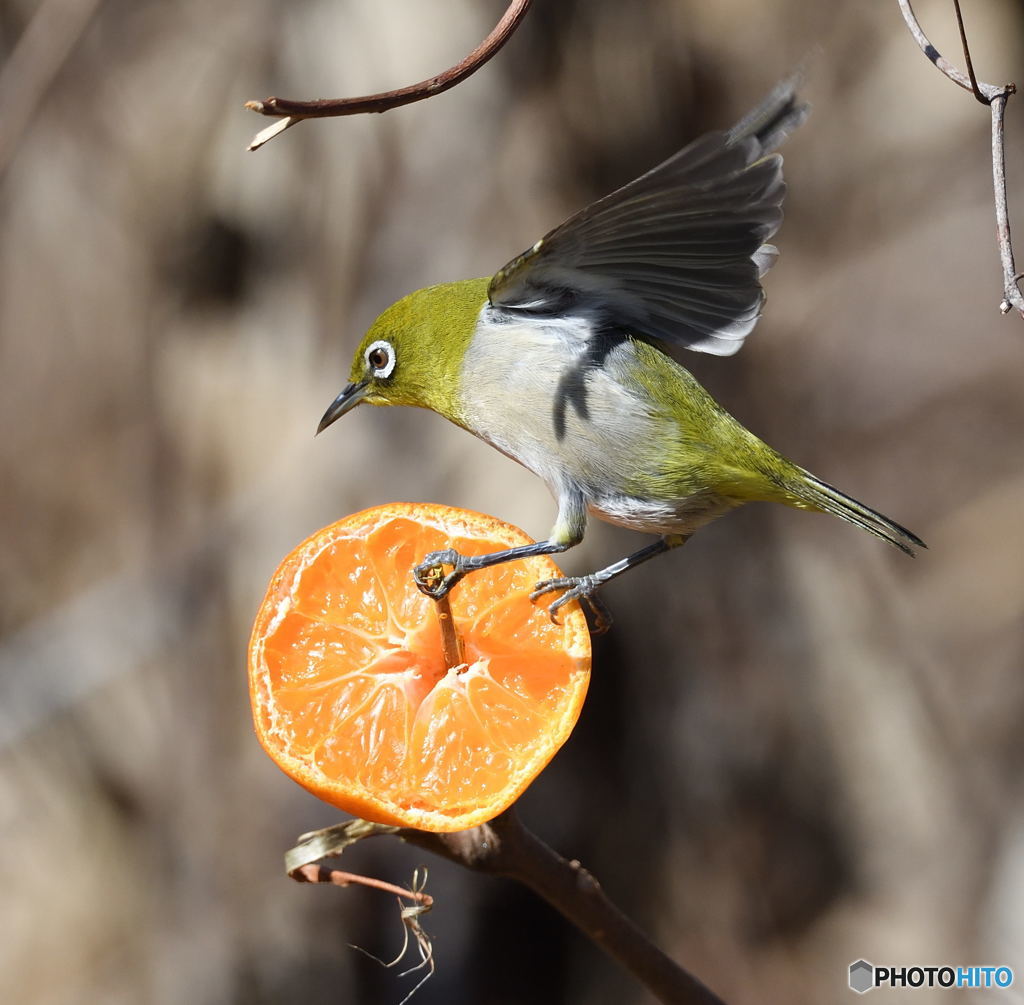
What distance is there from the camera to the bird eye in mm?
1912

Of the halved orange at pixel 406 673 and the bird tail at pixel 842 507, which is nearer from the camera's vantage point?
the halved orange at pixel 406 673

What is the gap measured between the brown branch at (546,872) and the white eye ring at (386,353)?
0.77 metres

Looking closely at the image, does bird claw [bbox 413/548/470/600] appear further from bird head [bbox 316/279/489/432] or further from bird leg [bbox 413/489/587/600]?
bird head [bbox 316/279/489/432]

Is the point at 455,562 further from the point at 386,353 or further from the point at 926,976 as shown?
the point at 926,976

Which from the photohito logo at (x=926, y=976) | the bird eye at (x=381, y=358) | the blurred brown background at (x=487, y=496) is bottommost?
the photohito logo at (x=926, y=976)

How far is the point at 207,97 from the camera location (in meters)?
3.74

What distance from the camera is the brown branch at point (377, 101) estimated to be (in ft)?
3.24

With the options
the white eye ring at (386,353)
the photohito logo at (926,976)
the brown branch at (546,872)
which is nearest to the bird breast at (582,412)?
the white eye ring at (386,353)

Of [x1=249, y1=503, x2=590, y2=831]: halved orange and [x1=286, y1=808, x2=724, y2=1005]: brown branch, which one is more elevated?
[x1=249, y1=503, x2=590, y2=831]: halved orange

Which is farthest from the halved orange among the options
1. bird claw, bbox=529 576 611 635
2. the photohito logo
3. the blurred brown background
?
the photohito logo

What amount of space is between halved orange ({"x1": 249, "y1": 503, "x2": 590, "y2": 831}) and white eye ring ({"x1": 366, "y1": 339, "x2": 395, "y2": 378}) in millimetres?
302

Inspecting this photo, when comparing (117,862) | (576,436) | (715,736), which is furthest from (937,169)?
(117,862)

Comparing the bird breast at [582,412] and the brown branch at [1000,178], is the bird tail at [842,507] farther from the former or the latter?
the brown branch at [1000,178]

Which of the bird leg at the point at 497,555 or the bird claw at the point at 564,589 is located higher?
the bird leg at the point at 497,555
